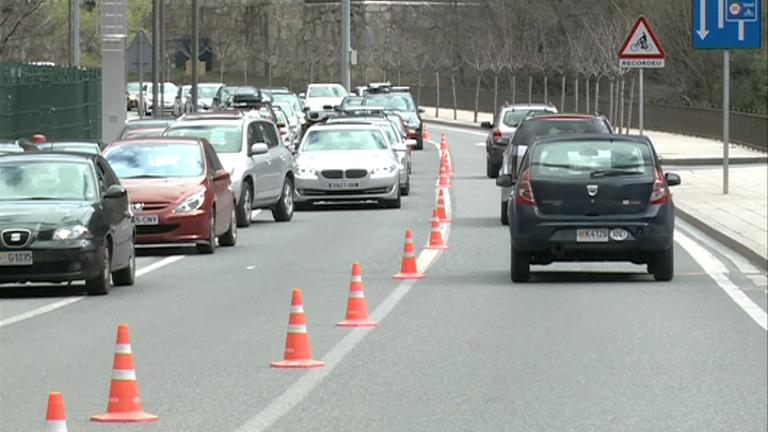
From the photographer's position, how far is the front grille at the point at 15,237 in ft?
65.1

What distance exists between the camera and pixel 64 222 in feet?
65.9

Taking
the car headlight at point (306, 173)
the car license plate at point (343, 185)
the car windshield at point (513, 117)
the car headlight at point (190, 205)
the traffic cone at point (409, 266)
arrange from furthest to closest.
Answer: the car windshield at point (513, 117), the car headlight at point (306, 173), the car license plate at point (343, 185), the car headlight at point (190, 205), the traffic cone at point (409, 266)

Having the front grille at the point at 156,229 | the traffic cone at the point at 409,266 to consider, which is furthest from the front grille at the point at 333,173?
the traffic cone at the point at 409,266

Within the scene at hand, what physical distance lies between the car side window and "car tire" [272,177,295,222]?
629 millimetres

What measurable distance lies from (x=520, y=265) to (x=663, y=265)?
1474 millimetres

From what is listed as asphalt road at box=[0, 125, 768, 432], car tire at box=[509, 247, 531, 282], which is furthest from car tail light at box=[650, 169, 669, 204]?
car tire at box=[509, 247, 531, 282]

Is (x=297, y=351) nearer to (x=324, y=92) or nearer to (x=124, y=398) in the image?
Result: (x=124, y=398)

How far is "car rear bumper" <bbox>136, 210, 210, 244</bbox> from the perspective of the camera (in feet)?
83.9

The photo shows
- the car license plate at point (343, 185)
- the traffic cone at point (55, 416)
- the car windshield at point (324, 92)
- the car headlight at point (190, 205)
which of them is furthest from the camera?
the car windshield at point (324, 92)

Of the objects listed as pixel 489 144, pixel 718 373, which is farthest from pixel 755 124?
pixel 718 373

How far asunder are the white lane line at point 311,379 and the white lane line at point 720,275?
319 centimetres

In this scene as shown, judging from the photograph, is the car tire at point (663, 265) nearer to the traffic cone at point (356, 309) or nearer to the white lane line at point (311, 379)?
the white lane line at point (311, 379)

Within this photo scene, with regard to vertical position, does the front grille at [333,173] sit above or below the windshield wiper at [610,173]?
below

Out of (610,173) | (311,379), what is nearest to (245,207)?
(610,173)
